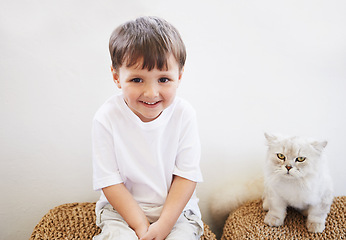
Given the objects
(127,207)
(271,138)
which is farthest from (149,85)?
(271,138)

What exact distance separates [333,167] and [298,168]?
472mm

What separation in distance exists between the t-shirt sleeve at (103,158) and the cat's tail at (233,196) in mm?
530

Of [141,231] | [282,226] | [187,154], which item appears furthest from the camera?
[282,226]

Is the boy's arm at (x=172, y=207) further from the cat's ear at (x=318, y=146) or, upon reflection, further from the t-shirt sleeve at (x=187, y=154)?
the cat's ear at (x=318, y=146)

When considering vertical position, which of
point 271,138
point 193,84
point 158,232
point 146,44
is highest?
point 146,44

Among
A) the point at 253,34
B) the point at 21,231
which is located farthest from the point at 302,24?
the point at 21,231

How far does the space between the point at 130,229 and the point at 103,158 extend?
228 millimetres

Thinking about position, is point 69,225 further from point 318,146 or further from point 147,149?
point 318,146

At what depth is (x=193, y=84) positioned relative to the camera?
1.24m

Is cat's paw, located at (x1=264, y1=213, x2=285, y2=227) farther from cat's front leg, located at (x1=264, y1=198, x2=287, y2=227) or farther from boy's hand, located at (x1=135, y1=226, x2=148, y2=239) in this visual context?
boy's hand, located at (x1=135, y1=226, x2=148, y2=239)

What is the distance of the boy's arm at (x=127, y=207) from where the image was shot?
900 millimetres

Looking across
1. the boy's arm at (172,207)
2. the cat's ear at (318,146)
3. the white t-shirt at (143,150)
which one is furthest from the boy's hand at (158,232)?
the cat's ear at (318,146)

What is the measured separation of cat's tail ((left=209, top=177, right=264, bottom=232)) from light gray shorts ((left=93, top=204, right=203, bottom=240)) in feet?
0.95

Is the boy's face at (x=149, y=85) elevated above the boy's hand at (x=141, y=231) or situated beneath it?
elevated above
